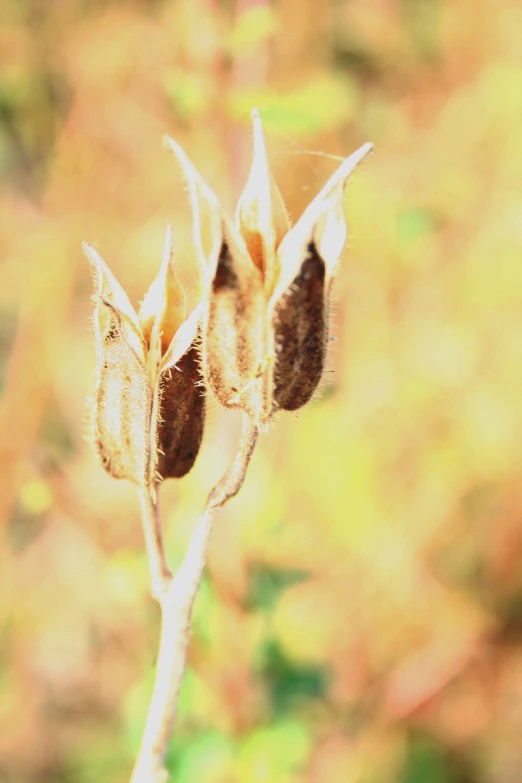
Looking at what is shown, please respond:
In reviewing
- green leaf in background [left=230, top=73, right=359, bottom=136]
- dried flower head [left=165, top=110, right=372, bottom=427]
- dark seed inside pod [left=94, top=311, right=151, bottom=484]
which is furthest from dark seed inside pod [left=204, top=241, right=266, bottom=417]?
green leaf in background [left=230, top=73, right=359, bottom=136]

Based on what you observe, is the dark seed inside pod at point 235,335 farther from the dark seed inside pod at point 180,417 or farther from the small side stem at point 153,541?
the small side stem at point 153,541

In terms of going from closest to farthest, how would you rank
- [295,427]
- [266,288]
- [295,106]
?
1. [266,288]
2. [295,106]
3. [295,427]

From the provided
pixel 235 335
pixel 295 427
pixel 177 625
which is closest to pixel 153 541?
pixel 177 625

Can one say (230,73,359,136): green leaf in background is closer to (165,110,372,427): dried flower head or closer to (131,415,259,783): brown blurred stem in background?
(165,110,372,427): dried flower head

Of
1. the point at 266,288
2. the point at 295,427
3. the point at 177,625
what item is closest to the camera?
the point at 266,288

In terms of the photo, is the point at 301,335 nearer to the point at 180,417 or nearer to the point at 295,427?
the point at 180,417
